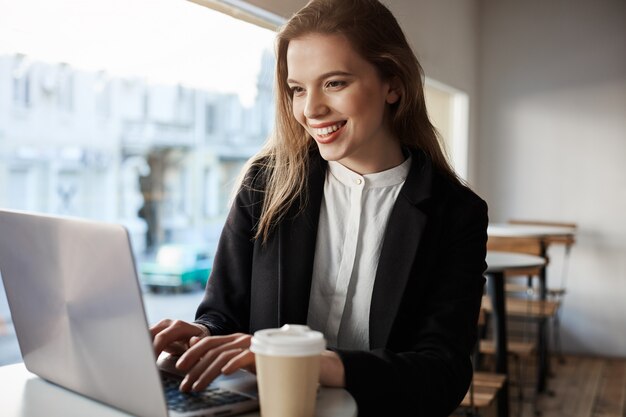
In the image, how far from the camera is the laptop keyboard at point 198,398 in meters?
0.81

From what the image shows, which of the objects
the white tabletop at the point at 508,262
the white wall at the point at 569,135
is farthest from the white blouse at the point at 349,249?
the white wall at the point at 569,135

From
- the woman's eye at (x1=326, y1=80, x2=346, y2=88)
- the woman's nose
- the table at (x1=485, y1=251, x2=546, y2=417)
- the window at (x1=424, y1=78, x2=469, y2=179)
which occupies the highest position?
the window at (x1=424, y1=78, x2=469, y2=179)

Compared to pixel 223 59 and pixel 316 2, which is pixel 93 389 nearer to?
pixel 316 2

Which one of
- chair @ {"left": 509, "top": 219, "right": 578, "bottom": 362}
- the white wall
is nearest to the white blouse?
chair @ {"left": 509, "top": 219, "right": 578, "bottom": 362}

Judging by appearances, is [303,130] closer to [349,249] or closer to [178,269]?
[349,249]

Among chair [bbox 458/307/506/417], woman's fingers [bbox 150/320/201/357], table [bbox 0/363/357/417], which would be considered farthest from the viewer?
chair [bbox 458/307/506/417]

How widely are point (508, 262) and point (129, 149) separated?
17.8 ft

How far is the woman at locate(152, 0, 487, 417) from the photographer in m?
1.20

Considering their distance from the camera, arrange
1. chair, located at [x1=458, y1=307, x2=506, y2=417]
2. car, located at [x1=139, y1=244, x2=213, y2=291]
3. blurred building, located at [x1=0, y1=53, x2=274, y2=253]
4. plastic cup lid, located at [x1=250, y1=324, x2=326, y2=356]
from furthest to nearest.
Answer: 1. car, located at [x1=139, y1=244, x2=213, y2=291]
2. blurred building, located at [x1=0, y1=53, x2=274, y2=253]
3. chair, located at [x1=458, y1=307, x2=506, y2=417]
4. plastic cup lid, located at [x1=250, y1=324, x2=326, y2=356]

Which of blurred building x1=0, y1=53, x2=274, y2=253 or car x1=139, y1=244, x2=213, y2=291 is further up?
blurred building x1=0, y1=53, x2=274, y2=253

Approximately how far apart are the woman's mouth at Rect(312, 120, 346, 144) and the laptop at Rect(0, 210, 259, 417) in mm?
439

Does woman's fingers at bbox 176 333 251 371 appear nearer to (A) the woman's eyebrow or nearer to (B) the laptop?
(B) the laptop

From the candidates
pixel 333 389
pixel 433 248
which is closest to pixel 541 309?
pixel 433 248

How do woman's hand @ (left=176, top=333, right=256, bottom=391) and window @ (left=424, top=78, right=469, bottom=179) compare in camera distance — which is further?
window @ (left=424, top=78, right=469, bottom=179)
